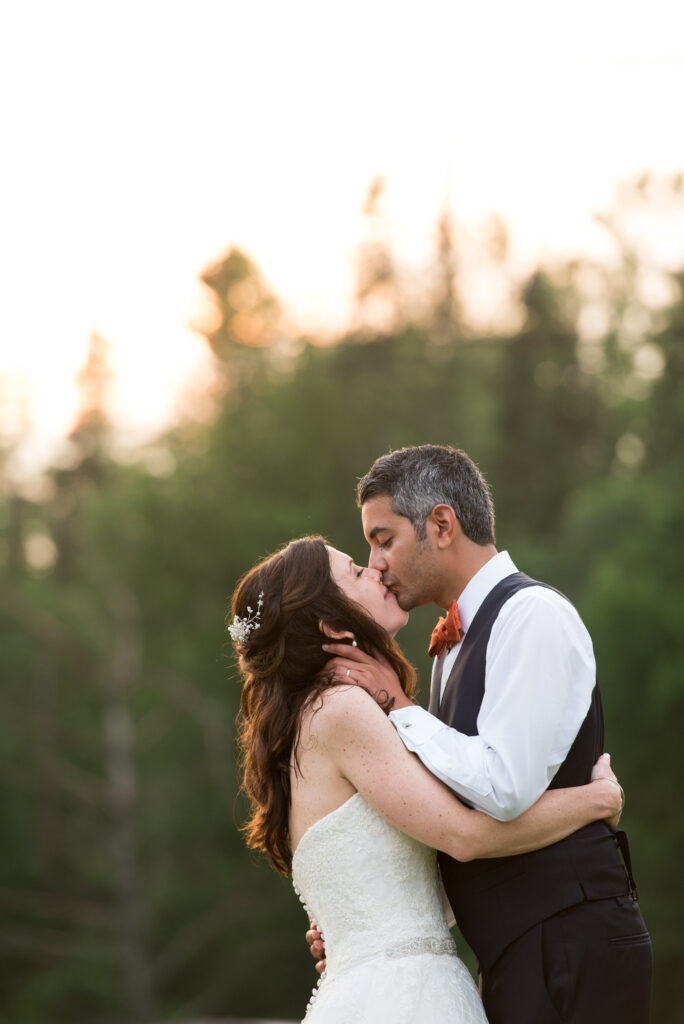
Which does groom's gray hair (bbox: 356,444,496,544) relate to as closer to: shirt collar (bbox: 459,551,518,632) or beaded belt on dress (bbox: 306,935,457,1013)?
shirt collar (bbox: 459,551,518,632)

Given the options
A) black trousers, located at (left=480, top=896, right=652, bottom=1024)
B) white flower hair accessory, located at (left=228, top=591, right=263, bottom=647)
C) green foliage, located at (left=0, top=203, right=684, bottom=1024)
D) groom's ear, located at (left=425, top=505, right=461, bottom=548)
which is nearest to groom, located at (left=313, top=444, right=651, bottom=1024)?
black trousers, located at (left=480, top=896, right=652, bottom=1024)

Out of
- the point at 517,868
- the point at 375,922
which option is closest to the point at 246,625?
the point at 375,922

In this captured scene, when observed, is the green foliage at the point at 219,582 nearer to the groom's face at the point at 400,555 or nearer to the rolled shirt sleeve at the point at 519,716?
the groom's face at the point at 400,555

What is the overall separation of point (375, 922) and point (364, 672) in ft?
2.08

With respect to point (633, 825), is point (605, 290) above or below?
above

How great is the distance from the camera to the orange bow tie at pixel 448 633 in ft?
10.1

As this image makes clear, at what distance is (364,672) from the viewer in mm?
3068

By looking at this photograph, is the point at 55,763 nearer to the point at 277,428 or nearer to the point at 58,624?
the point at 58,624

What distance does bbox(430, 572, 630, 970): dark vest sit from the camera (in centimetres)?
276

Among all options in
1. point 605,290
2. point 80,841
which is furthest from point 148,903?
point 605,290

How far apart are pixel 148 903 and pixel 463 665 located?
57.7 ft

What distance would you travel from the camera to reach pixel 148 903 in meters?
19.1

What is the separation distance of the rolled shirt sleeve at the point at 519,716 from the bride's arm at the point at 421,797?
0.04m

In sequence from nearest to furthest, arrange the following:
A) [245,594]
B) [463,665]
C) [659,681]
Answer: [463,665] → [245,594] → [659,681]
